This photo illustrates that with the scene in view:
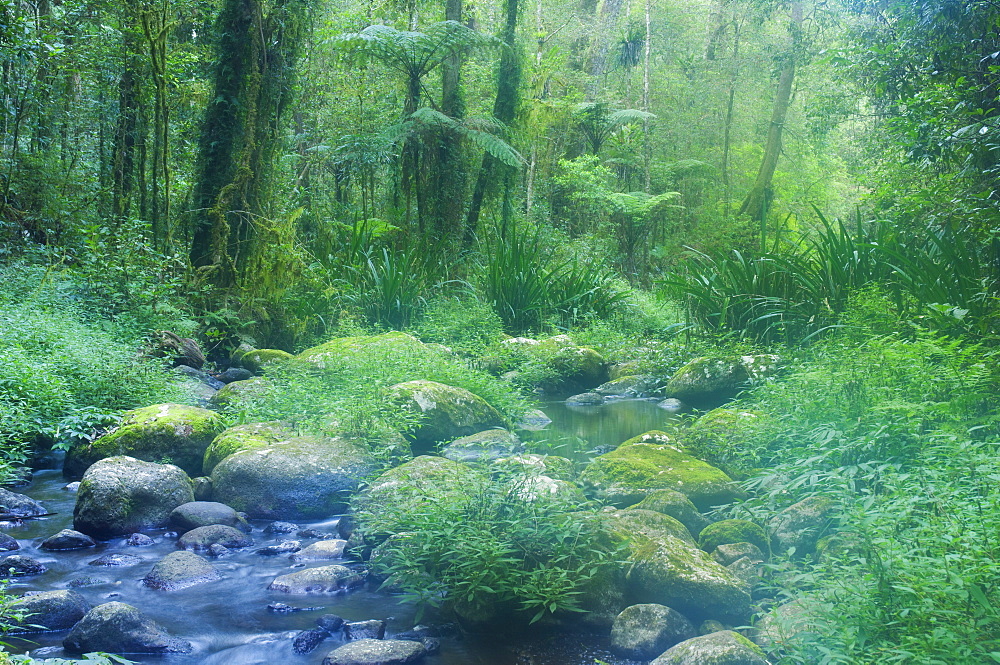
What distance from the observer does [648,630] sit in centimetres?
303

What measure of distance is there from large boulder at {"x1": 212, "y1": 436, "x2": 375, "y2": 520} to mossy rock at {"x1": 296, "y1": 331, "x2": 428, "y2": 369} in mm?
2038

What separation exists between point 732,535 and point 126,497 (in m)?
3.35

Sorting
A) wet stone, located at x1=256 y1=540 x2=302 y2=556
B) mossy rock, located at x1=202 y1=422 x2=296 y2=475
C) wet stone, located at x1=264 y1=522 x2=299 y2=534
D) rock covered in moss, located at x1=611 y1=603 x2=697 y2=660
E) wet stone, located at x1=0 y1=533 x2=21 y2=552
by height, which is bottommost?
wet stone, located at x1=264 y1=522 x2=299 y2=534

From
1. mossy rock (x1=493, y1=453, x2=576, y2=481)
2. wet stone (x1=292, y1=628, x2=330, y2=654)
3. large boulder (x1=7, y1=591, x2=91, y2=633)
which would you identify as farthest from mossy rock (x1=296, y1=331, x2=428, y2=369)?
wet stone (x1=292, y1=628, x2=330, y2=654)

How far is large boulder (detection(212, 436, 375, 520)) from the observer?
4.60m

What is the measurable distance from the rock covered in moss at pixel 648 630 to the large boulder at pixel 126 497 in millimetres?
2758

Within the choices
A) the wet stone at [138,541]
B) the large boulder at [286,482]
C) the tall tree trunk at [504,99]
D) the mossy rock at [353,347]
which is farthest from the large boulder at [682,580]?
the tall tree trunk at [504,99]

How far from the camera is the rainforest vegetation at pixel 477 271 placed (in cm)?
314

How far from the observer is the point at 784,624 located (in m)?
2.73

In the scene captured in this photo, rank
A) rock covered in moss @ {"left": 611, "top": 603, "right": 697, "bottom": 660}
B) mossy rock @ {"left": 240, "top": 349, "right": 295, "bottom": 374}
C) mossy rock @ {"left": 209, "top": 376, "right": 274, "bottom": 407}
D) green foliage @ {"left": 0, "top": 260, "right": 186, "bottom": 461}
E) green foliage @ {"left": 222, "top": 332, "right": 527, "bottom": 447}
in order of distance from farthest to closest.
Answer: mossy rock @ {"left": 240, "top": 349, "right": 295, "bottom": 374}
mossy rock @ {"left": 209, "top": 376, "right": 274, "bottom": 407}
green foliage @ {"left": 222, "top": 332, "right": 527, "bottom": 447}
green foliage @ {"left": 0, "top": 260, "right": 186, "bottom": 461}
rock covered in moss @ {"left": 611, "top": 603, "right": 697, "bottom": 660}

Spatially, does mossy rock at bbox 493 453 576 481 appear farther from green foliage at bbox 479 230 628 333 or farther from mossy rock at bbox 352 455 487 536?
green foliage at bbox 479 230 628 333

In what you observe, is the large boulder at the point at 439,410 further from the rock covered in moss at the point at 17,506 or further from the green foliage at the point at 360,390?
the rock covered in moss at the point at 17,506

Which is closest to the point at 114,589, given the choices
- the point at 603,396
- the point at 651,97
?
the point at 603,396

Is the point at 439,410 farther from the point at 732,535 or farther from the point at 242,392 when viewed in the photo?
the point at 732,535
